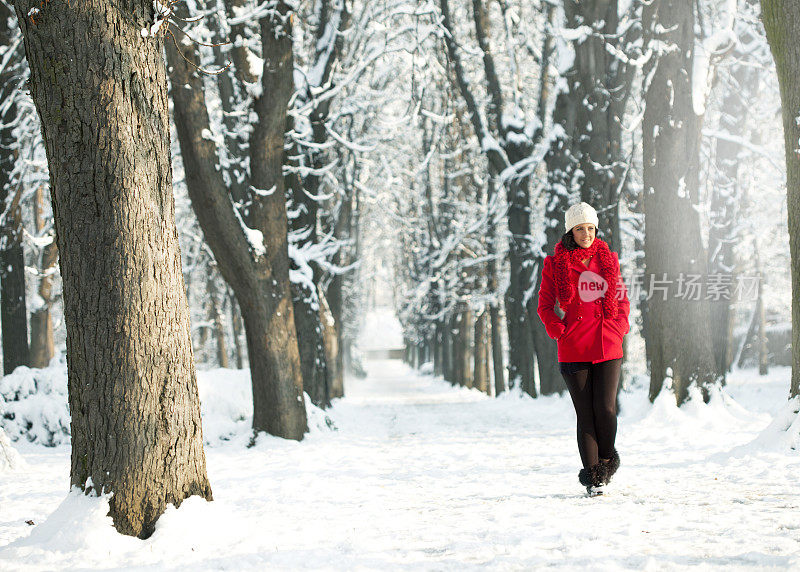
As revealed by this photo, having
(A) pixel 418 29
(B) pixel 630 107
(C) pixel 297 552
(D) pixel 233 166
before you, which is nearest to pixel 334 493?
→ (C) pixel 297 552

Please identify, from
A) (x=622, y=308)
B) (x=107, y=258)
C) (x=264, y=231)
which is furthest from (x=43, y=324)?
(x=622, y=308)

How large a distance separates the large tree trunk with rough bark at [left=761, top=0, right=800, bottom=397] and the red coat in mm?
2205

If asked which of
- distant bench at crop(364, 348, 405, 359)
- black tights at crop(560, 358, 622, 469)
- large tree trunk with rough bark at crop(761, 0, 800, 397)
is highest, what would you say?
large tree trunk with rough bark at crop(761, 0, 800, 397)

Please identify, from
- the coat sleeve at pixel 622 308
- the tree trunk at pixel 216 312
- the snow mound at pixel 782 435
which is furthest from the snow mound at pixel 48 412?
the tree trunk at pixel 216 312

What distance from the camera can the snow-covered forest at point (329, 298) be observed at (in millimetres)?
4363

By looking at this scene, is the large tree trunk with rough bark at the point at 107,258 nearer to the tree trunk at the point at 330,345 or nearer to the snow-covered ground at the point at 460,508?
the snow-covered ground at the point at 460,508

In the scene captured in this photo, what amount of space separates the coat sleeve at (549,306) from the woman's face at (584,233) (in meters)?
0.23

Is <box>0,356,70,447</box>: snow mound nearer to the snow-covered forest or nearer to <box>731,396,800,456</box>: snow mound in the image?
the snow-covered forest

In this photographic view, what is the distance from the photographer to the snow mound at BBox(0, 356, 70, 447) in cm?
1160

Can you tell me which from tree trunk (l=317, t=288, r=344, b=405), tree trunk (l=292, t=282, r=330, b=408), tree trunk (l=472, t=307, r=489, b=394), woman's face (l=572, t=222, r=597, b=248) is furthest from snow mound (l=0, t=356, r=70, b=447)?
tree trunk (l=472, t=307, r=489, b=394)

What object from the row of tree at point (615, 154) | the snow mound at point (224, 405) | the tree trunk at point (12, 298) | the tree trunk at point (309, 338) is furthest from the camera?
the tree trunk at point (309, 338)

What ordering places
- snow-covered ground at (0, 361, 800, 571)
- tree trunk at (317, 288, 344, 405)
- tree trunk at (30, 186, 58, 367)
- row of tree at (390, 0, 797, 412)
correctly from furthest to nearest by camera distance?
tree trunk at (317, 288, 344, 405) < tree trunk at (30, 186, 58, 367) < row of tree at (390, 0, 797, 412) < snow-covered ground at (0, 361, 800, 571)

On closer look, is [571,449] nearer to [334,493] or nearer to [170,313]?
[334,493]

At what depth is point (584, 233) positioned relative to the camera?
5449mm
